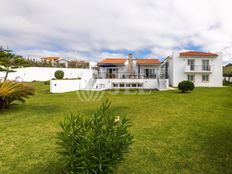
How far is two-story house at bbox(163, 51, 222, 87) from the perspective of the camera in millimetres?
32750

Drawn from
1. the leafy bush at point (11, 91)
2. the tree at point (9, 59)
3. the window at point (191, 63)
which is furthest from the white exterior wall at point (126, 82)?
the leafy bush at point (11, 91)

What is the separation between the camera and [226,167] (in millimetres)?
4516

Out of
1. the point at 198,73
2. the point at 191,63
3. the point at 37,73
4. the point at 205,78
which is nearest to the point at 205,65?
the point at 198,73

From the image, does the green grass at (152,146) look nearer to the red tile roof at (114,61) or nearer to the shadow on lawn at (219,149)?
the shadow on lawn at (219,149)

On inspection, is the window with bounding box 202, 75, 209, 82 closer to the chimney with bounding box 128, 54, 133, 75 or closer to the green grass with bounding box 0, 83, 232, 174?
the chimney with bounding box 128, 54, 133, 75

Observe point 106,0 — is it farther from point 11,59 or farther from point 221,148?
point 221,148

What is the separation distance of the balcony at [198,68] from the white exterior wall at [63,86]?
1882 centimetres

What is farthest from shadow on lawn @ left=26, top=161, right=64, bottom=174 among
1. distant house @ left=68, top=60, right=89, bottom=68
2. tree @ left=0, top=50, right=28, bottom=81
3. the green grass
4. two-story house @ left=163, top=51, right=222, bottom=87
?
distant house @ left=68, top=60, right=89, bottom=68

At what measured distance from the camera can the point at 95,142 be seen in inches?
127

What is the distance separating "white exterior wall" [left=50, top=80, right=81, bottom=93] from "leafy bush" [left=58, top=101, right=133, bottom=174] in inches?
788

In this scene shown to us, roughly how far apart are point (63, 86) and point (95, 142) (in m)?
21.2

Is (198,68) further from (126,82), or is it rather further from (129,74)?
(126,82)

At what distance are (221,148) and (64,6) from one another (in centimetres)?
1364

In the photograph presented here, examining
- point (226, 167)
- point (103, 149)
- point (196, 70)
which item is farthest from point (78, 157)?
point (196, 70)
